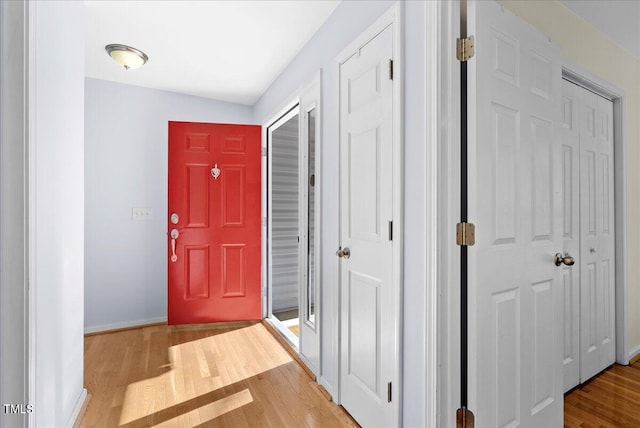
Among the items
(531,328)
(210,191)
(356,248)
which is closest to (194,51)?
(210,191)

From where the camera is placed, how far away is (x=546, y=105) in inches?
65.0

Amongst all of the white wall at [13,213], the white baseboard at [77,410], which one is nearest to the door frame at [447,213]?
the white wall at [13,213]

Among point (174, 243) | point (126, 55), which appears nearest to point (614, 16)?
point (126, 55)

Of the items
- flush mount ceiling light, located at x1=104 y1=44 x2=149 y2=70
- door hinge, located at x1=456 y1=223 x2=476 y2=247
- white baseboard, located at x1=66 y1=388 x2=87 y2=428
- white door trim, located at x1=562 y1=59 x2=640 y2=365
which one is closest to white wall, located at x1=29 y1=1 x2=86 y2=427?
white baseboard, located at x1=66 y1=388 x2=87 y2=428

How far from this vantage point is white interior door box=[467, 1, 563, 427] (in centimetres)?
139

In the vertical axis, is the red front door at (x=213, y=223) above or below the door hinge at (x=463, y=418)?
above

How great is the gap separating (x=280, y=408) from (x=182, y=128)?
2.63 metres

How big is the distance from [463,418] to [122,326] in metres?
3.23

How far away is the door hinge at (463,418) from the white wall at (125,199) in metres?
3.10

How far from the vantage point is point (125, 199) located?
3.45m

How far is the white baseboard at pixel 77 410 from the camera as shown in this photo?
1798 mm

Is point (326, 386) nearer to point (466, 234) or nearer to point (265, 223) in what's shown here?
point (466, 234)

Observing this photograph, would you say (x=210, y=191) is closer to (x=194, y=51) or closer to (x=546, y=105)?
(x=194, y=51)

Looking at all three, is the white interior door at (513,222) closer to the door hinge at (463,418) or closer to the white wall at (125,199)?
the door hinge at (463,418)
